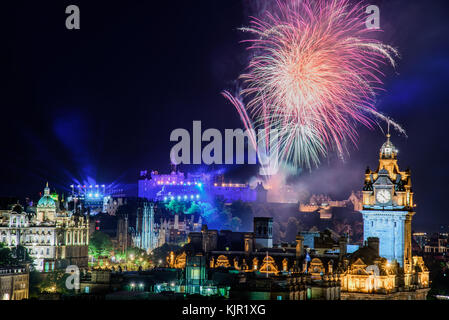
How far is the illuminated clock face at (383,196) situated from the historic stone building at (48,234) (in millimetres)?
49968

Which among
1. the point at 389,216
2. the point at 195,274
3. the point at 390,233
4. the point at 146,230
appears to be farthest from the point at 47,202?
the point at 390,233

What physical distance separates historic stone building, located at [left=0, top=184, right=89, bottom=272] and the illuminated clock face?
49968mm

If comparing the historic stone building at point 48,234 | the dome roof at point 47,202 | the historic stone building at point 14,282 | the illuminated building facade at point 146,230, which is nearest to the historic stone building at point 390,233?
the historic stone building at point 14,282

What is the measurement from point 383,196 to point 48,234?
55.6 m

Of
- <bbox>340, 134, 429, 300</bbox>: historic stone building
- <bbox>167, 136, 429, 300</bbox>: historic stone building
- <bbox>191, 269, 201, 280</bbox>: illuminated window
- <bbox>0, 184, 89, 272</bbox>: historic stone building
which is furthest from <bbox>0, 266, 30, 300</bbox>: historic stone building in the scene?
<bbox>340, 134, 429, 300</bbox>: historic stone building

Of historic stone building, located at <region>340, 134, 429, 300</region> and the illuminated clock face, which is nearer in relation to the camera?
historic stone building, located at <region>340, 134, 429, 300</region>

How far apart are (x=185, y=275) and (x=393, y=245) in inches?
872

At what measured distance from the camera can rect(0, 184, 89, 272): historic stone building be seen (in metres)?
134

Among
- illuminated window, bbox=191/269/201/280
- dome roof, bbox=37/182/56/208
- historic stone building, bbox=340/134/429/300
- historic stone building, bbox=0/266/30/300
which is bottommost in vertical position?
historic stone building, bbox=0/266/30/300

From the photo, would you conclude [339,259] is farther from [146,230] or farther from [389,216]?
[146,230]

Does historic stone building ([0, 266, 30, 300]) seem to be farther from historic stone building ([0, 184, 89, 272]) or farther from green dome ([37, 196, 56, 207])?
green dome ([37, 196, 56, 207])

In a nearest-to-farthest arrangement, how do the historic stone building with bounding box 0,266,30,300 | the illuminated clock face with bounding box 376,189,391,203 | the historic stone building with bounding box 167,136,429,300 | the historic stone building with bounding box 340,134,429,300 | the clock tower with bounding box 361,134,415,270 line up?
the historic stone building with bounding box 167,136,429,300
the historic stone building with bounding box 340,134,429,300
the clock tower with bounding box 361,134,415,270
the illuminated clock face with bounding box 376,189,391,203
the historic stone building with bounding box 0,266,30,300
